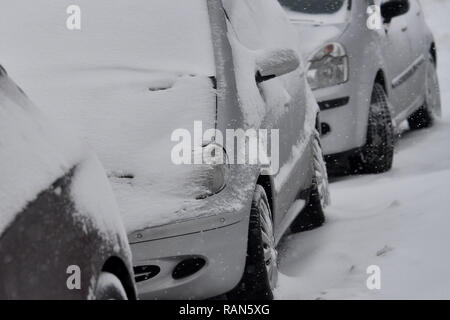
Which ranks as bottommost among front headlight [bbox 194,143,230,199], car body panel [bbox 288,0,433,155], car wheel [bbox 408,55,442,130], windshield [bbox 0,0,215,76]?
car wheel [bbox 408,55,442,130]

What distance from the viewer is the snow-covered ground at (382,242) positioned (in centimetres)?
536

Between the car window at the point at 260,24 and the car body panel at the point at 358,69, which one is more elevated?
the car window at the point at 260,24

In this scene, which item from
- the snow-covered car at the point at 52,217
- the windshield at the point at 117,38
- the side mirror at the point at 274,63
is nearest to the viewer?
the snow-covered car at the point at 52,217

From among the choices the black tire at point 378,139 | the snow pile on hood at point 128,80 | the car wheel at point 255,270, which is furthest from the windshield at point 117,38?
the black tire at point 378,139

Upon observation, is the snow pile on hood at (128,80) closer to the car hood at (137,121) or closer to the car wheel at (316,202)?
the car hood at (137,121)

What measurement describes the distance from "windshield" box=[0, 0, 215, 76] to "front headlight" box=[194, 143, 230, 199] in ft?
1.60

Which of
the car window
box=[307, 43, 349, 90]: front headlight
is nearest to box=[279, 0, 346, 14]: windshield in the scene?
box=[307, 43, 349, 90]: front headlight

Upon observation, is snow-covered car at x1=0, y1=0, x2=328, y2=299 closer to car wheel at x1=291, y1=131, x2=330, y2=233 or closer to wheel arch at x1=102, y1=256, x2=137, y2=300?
car wheel at x1=291, y1=131, x2=330, y2=233

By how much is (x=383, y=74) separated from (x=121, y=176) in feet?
15.8

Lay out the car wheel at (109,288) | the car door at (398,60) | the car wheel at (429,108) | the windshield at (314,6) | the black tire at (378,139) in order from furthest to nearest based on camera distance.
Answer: the car wheel at (429,108), the car door at (398,60), the windshield at (314,6), the black tire at (378,139), the car wheel at (109,288)

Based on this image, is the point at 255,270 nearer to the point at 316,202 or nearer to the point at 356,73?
the point at 316,202

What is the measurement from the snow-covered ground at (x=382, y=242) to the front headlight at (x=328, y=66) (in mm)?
814

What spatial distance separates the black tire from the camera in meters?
8.80
